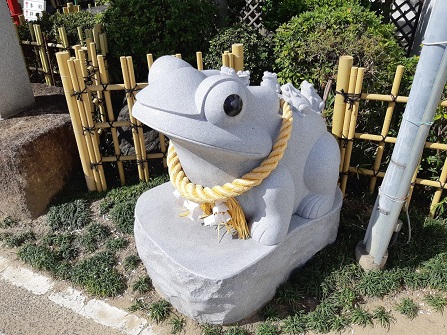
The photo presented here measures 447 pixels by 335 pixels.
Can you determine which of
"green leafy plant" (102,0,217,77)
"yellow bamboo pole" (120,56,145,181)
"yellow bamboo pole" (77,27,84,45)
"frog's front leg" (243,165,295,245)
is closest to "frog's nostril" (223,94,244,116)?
"frog's front leg" (243,165,295,245)

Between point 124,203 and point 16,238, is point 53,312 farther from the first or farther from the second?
point 124,203

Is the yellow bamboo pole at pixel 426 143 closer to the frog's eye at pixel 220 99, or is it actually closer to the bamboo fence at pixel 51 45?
the frog's eye at pixel 220 99

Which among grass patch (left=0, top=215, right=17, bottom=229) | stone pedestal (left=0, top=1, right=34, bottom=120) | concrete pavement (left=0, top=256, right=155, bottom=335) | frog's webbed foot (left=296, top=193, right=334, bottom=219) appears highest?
stone pedestal (left=0, top=1, right=34, bottom=120)

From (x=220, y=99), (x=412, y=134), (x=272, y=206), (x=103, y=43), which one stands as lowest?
(x=272, y=206)

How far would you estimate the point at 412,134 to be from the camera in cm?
264

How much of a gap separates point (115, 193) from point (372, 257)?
2.54m

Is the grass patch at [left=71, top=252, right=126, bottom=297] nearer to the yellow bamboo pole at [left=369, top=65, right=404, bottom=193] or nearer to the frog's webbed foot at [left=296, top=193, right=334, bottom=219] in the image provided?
the frog's webbed foot at [left=296, top=193, right=334, bottom=219]

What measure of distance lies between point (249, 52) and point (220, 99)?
2.84 metres

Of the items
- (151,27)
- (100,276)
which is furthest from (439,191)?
(151,27)

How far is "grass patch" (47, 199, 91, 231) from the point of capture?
12.9 feet

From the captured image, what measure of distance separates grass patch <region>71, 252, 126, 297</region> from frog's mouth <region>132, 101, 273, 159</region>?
164 centimetres

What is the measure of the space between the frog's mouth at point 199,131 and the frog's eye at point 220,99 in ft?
0.17

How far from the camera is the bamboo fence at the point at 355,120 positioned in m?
3.29

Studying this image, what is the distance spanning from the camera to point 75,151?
4.51 meters
